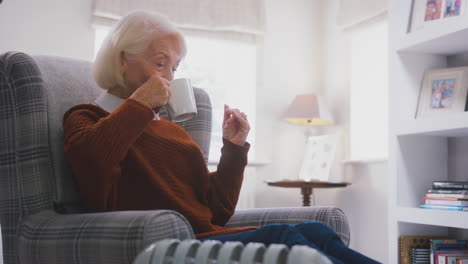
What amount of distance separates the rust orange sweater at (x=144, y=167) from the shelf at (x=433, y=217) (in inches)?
45.1

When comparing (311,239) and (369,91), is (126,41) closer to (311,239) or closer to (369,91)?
(311,239)

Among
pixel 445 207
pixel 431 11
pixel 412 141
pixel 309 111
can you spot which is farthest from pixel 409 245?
pixel 309 111

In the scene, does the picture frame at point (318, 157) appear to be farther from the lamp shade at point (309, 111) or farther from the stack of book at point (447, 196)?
the stack of book at point (447, 196)

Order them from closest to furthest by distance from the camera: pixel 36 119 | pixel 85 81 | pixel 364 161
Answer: pixel 36 119, pixel 85 81, pixel 364 161

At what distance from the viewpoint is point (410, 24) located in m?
2.75

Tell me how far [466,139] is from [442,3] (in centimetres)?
65

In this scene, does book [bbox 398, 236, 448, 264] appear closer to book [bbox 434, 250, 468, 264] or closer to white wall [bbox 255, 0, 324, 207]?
book [bbox 434, 250, 468, 264]

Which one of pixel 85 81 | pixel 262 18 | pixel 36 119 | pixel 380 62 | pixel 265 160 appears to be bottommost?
pixel 265 160

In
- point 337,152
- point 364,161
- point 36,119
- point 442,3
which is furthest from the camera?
point 337,152

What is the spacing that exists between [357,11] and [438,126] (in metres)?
1.79

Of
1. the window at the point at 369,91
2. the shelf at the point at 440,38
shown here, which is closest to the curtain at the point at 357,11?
the window at the point at 369,91

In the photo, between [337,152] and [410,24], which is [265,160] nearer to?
[337,152]

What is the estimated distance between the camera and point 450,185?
249 centimetres

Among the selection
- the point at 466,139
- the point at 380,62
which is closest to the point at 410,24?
the point at 466,139
